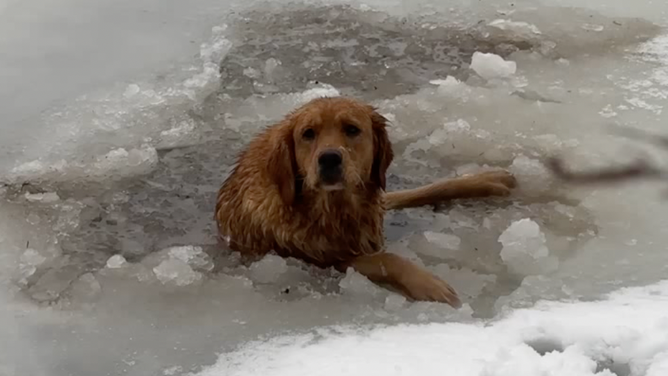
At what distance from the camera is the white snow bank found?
142 inches

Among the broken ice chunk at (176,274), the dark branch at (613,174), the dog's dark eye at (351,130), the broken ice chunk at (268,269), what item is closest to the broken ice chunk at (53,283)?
the broken ice chunk at (176,274)

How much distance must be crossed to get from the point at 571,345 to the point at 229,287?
66.4 inches

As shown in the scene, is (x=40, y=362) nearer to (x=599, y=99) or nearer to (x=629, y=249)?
(x=629, y=249)

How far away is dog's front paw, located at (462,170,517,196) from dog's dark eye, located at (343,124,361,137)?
1.00 meters

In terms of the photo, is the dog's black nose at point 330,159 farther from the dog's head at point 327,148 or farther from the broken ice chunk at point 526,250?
the broken ice chunk at point 526,250

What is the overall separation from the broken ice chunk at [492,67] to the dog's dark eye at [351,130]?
239 cm

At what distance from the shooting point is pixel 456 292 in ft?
14.4

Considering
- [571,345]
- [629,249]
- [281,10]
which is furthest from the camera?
[281,10]

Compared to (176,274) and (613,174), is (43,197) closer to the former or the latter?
(176,274)

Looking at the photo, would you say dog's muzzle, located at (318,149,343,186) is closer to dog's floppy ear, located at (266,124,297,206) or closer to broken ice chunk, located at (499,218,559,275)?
dog's floppy ear, located at (266,124,297,206)

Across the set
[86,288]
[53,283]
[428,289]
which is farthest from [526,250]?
[53,283]

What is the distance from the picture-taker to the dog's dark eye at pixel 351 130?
185 inches

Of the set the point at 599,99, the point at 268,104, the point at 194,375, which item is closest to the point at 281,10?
the point at 268,104

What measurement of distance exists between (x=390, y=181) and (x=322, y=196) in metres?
→ 1.08
